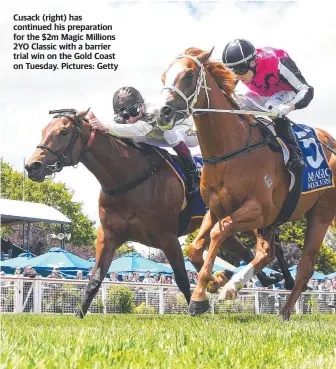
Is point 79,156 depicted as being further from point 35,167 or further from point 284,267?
point 284,267

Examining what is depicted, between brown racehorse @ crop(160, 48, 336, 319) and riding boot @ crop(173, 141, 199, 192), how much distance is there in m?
2.14

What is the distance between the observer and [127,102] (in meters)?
9.52

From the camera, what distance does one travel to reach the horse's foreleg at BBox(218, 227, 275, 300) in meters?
6.50

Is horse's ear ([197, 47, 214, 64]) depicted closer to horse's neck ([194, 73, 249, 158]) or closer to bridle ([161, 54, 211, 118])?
bridle ([161, 54, 211, 118])

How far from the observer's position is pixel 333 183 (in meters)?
8.67

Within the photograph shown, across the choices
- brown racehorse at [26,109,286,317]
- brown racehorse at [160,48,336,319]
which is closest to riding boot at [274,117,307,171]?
brown racehorse at [160,48,336,319]

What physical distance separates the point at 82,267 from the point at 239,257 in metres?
14.3

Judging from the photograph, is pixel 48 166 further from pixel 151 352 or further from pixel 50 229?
pixel 50 229

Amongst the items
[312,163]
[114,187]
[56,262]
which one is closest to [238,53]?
[312,163]

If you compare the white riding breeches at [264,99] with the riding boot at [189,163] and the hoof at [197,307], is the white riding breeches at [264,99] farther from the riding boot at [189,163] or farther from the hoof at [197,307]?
the hoof at [197,307]

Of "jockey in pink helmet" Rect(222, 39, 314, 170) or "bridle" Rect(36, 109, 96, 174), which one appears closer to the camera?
"jockey in pink helmet" Rect(222, 39, 314, 170)

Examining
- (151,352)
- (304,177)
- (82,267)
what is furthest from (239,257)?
(82,267)

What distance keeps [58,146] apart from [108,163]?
2.42 ft

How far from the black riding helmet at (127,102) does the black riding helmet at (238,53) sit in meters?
2.02
